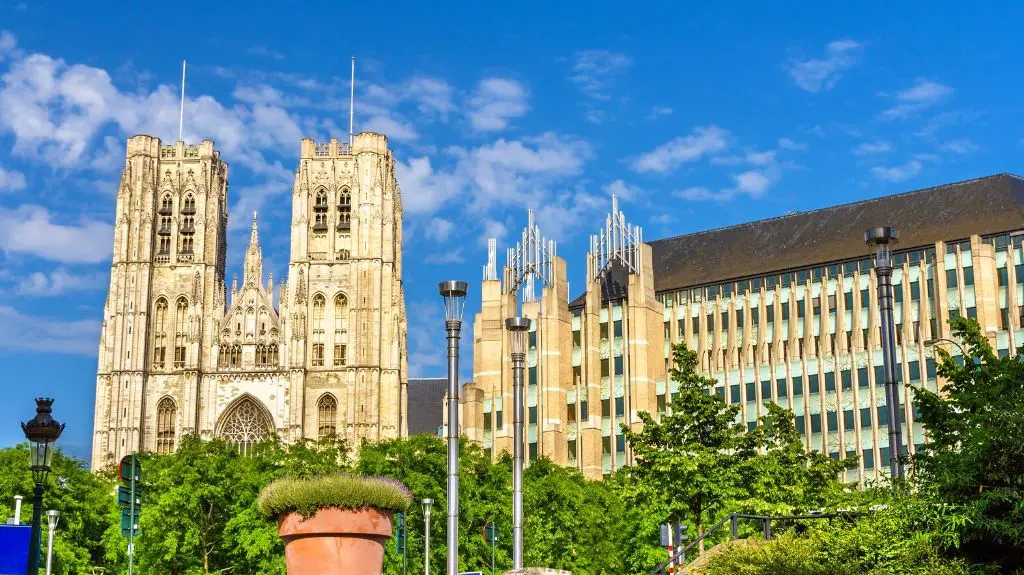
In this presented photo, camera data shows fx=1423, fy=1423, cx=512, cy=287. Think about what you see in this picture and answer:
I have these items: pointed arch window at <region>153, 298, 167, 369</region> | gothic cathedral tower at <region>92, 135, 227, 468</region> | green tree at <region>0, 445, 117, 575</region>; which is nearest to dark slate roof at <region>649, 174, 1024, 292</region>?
gothic cathedral tower at <region>92, 135, 227, 468</region>

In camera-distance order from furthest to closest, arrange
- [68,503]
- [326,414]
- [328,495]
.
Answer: [326,414]
[68,503]
[328,495]

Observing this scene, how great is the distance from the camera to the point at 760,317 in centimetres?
9044

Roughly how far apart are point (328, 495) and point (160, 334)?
10378 centimetres

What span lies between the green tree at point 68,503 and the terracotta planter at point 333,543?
4471 centimetres

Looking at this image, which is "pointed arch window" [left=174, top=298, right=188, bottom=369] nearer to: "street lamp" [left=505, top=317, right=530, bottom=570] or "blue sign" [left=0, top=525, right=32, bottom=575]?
"street lamp" [left=505, top=317, right=530, bottom=570]

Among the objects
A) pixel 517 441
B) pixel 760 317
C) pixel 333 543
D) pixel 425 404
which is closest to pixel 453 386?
pixel 517 441

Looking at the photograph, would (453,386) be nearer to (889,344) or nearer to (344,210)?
(889,344)

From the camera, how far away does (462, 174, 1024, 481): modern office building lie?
268 ft

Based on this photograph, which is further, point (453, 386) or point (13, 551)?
point (453, 386)

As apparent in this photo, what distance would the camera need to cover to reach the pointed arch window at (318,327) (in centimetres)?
11406

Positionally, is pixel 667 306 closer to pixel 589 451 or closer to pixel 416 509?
pixel 589 451

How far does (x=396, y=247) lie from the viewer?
382 feet

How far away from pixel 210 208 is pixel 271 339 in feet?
39.0

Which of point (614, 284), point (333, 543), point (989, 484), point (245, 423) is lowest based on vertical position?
point (333, 543)
